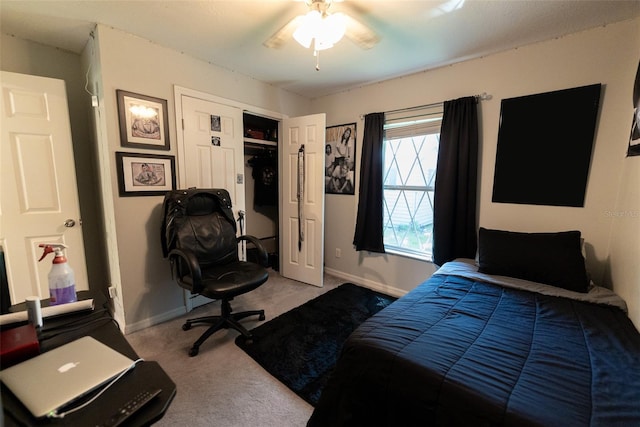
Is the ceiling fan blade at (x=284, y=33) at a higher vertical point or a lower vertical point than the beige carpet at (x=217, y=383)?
higher

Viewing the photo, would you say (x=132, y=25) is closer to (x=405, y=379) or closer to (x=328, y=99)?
(x=328, y=99)

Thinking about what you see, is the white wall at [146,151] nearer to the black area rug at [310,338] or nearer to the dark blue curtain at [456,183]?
the black area rug at [310,338]

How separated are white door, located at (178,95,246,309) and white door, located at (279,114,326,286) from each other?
622mm

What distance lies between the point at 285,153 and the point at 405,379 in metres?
2.73

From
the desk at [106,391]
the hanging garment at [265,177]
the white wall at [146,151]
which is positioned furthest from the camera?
the hanging garment at [265,177]

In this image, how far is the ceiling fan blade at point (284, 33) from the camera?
1461mm

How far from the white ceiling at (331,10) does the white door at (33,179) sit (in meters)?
0.49

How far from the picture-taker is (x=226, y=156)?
103 inches

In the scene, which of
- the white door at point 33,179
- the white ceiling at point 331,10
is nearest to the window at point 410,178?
the white ceiling at point 331,10

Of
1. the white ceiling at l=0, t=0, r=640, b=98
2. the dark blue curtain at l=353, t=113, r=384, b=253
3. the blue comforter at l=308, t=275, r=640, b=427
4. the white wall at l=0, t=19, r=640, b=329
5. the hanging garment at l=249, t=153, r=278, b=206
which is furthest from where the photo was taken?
the hanging garment at l=249, t=153, r=278, b=206

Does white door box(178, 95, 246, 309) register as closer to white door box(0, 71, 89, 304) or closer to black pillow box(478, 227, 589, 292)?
white door box(0, 71, 89, 304)

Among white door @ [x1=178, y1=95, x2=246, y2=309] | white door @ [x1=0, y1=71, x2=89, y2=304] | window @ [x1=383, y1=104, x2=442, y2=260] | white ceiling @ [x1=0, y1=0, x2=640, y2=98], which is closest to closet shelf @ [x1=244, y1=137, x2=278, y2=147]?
white door @ [x1=178, y1=95, x2=246, y2=309]

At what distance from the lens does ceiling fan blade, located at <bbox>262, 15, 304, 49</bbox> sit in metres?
1.46

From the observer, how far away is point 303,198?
10.2 feet
